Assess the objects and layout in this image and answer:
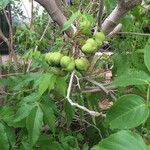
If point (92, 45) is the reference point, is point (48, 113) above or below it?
below

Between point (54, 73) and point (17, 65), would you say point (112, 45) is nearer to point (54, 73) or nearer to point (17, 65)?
point (17, 65)

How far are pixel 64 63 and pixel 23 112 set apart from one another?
0.39 m

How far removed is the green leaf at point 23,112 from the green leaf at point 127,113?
→ 0.52m

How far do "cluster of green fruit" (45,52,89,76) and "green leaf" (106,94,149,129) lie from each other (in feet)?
0.68

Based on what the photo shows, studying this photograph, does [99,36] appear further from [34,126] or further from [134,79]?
[34,126]

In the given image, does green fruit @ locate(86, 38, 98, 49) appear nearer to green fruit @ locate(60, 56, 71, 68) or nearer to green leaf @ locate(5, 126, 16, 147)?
green fruit @ locate(60, 56, 71, 68)

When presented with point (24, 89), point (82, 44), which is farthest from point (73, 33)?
point (24, 89)

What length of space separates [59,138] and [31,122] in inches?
17.1

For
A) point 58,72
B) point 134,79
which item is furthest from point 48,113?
point 134,79

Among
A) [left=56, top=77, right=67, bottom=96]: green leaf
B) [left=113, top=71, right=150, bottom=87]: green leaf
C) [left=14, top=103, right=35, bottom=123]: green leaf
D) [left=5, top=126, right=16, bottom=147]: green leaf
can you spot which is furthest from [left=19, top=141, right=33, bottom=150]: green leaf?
[left=113, top=71, right=150, bottom=87]: green leaf

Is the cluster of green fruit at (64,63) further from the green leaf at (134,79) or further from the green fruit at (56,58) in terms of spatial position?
the green leaf at (134,79)

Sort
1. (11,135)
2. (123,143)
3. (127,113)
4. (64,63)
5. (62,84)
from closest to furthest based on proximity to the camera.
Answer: (123,143) < (127,113) < (64,63) < (62,84) < (11,135)

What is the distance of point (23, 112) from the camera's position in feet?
4.60

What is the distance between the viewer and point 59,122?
2035mm
